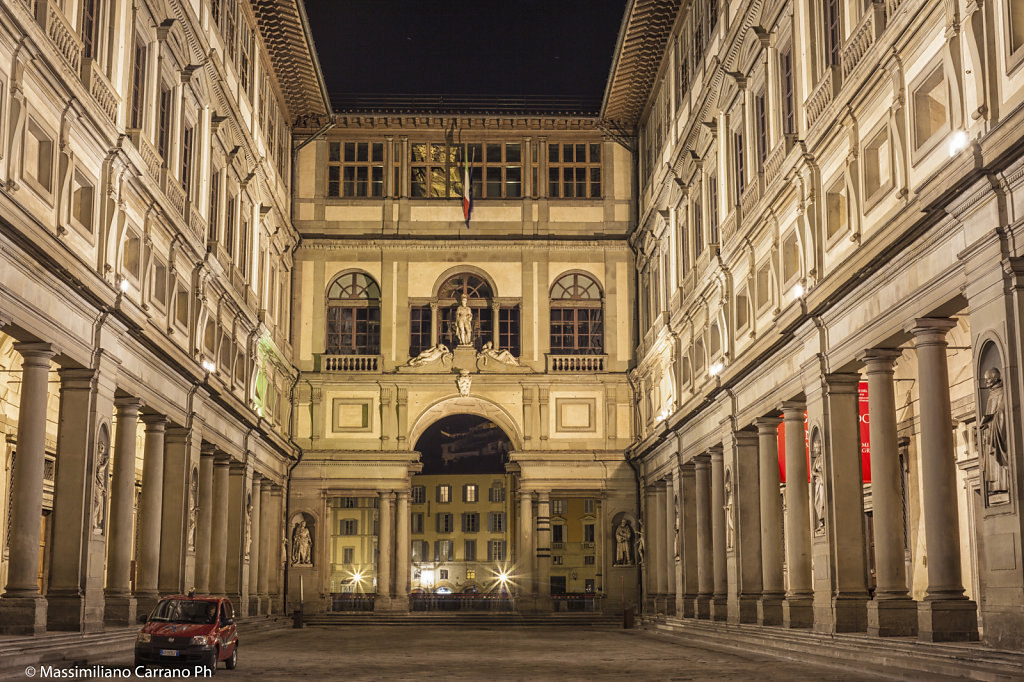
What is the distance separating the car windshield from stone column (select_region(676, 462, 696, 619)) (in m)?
23.8

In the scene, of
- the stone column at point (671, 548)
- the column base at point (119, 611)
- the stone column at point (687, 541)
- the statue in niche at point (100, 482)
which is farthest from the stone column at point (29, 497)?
the stone column at point (671, 548)

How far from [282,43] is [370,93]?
8877 millimetres

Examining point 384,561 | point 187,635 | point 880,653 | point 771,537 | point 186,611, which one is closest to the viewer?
point 880,653

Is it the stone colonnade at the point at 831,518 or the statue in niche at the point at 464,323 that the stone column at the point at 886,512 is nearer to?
the stone colonnade at the point at 831,518

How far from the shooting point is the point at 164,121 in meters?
35.5

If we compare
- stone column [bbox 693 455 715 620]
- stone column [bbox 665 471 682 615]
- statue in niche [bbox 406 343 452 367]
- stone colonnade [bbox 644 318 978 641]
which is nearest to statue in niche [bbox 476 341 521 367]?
statue in niche [bbox 406 343 452 367]

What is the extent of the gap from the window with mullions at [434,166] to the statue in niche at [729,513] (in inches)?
991

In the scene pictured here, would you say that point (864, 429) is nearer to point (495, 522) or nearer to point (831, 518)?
point (831, 518)

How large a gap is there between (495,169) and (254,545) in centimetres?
2144

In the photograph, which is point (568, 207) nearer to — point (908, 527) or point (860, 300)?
point (908, 527)

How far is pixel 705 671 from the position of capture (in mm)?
23953

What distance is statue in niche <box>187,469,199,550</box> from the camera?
38.2 metres

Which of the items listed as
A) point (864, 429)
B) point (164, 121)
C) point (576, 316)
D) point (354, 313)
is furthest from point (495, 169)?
point (864, 429)

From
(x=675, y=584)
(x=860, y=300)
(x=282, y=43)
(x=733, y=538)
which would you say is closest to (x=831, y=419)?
(x=860, y=300)
